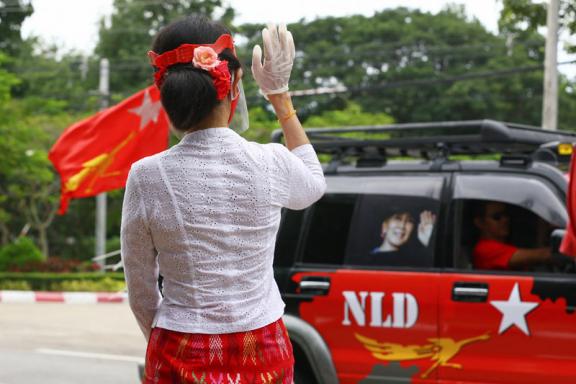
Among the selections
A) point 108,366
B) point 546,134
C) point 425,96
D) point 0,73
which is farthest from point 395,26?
point 546,134

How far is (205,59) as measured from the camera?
2215 millimetres

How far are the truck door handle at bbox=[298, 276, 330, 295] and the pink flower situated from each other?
345 cm

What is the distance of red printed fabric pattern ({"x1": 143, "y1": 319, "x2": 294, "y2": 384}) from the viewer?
2.23 metres

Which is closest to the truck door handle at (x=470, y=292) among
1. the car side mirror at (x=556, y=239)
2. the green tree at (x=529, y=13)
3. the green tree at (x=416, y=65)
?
the car side mirror at (x=556, y=239)

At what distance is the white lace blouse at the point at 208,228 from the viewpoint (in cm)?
223

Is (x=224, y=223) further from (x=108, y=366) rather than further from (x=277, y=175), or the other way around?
(x=108, y=366)

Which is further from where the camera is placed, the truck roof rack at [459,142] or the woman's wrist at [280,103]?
the truck roof rack at [459,142]

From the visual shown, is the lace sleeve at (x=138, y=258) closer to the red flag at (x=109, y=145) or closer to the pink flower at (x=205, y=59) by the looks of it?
the pink flower at (x=205, y=59)

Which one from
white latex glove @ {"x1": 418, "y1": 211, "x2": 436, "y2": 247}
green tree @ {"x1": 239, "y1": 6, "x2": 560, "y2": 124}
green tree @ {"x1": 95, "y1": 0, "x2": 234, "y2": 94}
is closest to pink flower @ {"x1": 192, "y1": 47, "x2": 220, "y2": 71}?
white latex glove @ {"x1": 418, "y1": 211, "x2": 436, "y2": 247}

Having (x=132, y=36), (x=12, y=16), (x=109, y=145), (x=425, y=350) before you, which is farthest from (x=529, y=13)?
(x=132, y=36)

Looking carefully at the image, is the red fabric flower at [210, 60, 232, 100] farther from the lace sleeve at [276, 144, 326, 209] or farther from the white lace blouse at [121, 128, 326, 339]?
the lace sleeve at [276, 144, 326, 209]

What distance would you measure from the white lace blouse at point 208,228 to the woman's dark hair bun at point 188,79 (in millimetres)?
55

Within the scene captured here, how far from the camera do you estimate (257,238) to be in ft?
7.45

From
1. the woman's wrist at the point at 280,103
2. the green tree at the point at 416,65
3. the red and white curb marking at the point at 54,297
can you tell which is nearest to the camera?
the woman's wrist at the point at 280,103
